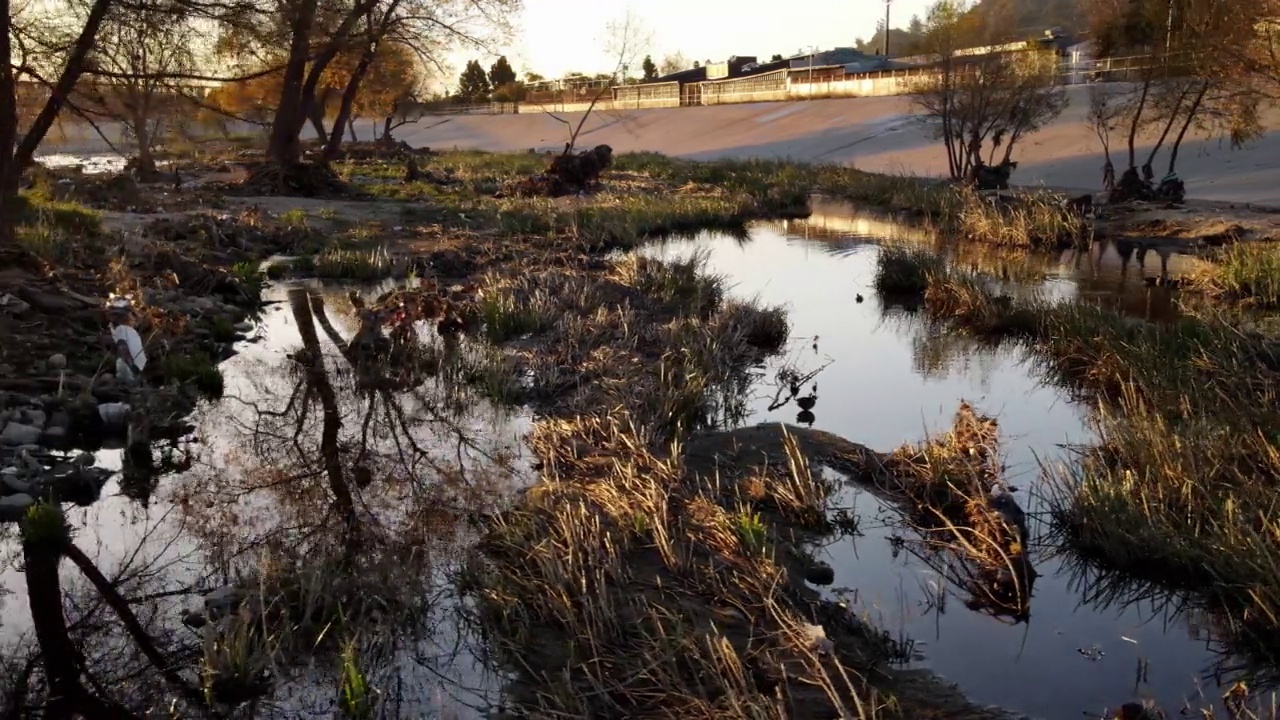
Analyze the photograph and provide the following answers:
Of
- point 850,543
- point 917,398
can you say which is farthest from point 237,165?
point 850,543

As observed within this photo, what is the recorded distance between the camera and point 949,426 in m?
7.68

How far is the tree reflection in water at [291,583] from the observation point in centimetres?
411

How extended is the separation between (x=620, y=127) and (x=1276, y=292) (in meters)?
60.1

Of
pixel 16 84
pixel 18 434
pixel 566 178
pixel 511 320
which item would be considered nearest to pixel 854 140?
pixel 566 178

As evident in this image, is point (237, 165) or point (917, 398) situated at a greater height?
point (237, 165)

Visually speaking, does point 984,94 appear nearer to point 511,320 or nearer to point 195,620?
point 511,320

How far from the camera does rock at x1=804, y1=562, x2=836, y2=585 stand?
5176 mm

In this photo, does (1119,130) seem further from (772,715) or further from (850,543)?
(772,715)

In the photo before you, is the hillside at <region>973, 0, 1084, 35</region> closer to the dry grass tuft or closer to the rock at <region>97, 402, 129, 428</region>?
the dry grass tuft

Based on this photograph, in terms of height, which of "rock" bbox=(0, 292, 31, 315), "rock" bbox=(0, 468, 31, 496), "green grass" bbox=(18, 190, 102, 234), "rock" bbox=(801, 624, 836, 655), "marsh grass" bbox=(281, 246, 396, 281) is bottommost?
"rock" bbox=(801, 624, 836, 655)

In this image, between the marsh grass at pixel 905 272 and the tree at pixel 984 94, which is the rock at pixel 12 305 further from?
the tree at pixel 984 94

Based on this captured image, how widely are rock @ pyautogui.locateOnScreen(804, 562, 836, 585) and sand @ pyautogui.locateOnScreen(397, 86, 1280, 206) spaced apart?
21966 mm

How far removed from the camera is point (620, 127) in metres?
69.4

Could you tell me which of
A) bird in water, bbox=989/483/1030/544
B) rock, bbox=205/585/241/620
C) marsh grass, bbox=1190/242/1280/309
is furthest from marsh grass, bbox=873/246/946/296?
rock, bbox=205/585/241/620
